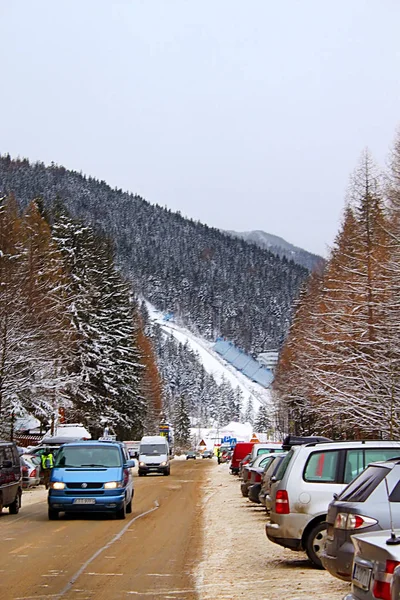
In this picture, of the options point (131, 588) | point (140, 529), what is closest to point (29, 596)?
point (131, 588)

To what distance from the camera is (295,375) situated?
52.9 m

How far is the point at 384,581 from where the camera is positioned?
5.54m

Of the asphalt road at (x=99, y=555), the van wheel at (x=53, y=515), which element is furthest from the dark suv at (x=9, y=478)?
the van wheel at (x=53, y=515)

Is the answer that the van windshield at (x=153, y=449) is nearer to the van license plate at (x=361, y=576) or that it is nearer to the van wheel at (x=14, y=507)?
the van wheel at (x=14, y=507)

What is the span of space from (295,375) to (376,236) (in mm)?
16517

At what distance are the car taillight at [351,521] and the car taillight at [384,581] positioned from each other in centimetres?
279

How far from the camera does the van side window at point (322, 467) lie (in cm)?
1237

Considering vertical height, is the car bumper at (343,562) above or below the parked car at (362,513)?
below

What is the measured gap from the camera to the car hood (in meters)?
19.6

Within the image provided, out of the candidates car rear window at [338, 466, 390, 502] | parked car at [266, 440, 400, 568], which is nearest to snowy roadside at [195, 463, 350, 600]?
parked car at [266, 440, 400, 568]

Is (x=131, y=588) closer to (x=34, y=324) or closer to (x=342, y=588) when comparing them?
(x=342, y=588)

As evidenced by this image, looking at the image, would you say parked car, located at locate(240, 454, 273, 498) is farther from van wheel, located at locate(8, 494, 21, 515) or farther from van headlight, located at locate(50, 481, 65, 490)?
van wheel, located at locate(8, 494, 21, 515)

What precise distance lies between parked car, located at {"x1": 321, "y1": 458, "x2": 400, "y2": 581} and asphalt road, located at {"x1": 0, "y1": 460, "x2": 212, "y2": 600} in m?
2.12

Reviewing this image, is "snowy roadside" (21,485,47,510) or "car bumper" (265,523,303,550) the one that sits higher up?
"car bumper" (265,523,303,550)
